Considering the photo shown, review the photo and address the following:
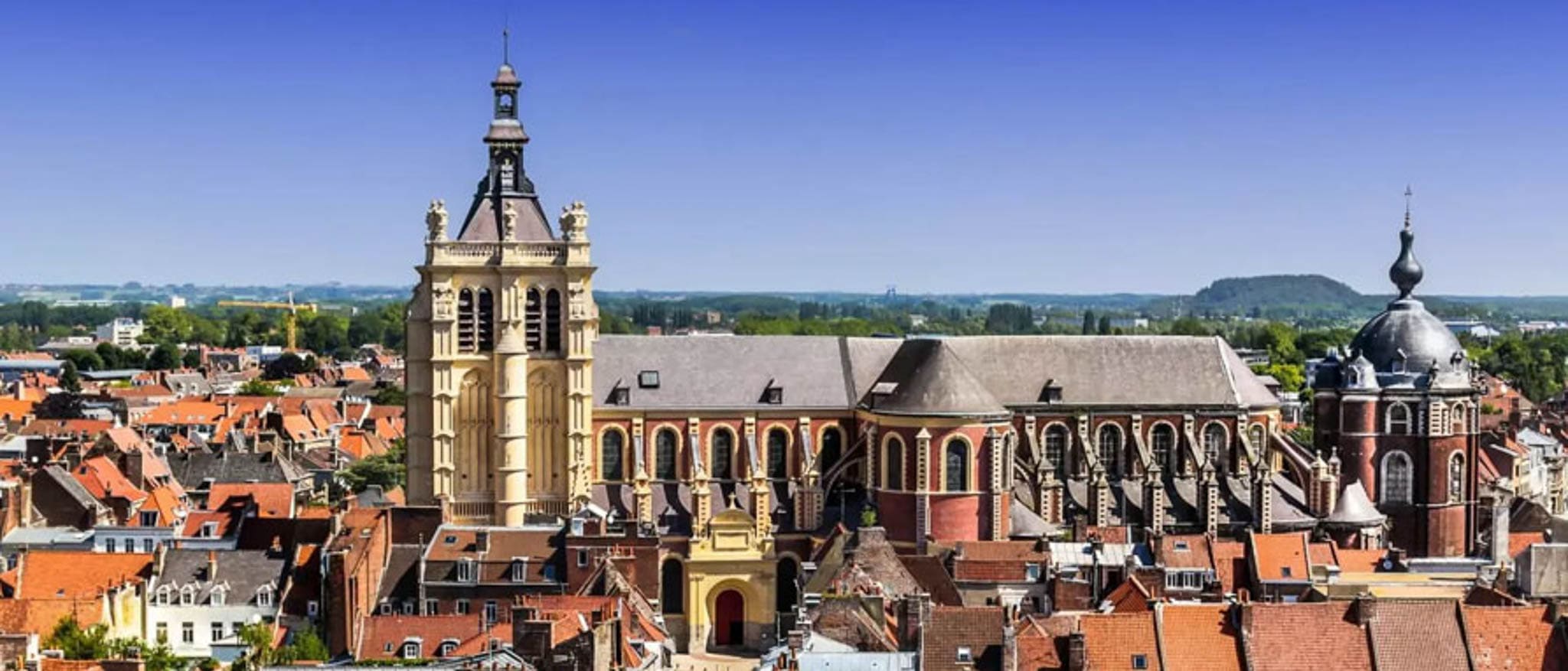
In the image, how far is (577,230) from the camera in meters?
93.2

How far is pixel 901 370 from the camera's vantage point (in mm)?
96750

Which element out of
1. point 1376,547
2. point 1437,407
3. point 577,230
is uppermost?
point 577,230

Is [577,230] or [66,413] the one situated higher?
[577,230]

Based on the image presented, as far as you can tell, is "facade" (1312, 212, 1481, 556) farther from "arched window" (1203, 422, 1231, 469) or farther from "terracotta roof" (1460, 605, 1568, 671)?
"terracotta roof" (1460, 605, 1568, 671)

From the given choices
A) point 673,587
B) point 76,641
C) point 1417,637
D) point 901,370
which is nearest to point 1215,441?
point 901,370

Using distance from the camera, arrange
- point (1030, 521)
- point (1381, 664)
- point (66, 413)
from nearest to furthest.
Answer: point (1381, 664) < point (1030, 521) < point (66, 413)

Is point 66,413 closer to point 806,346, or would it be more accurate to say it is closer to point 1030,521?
point 806,346

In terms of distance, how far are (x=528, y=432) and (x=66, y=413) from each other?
8731 cm

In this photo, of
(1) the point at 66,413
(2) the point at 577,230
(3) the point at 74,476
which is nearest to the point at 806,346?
(2) the point at 577,230

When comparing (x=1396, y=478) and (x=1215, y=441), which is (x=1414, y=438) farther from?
(x=1215, y=441)

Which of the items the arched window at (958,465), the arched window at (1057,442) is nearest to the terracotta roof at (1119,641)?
the arched window at (958,465)

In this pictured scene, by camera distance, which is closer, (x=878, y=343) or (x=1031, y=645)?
(x=1031, y=645)

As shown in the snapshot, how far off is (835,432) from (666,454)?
8171mm

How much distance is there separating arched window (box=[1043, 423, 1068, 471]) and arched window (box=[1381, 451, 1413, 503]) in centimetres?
1580
